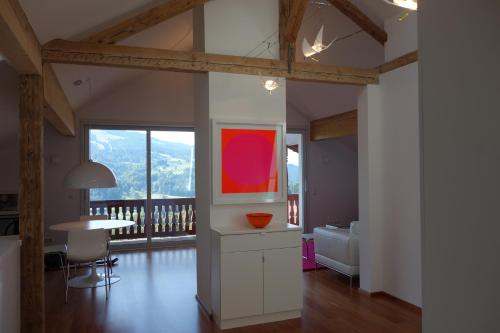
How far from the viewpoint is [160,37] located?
5.68 m

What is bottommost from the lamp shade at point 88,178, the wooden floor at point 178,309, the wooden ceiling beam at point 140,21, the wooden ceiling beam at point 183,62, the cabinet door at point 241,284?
the wooden floor at point 178,309

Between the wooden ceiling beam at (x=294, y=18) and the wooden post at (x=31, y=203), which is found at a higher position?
the wooden ceiling beam at (x=294, y=18)

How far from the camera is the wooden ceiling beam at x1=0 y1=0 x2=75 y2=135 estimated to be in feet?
7.13

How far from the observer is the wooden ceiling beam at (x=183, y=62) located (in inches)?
142

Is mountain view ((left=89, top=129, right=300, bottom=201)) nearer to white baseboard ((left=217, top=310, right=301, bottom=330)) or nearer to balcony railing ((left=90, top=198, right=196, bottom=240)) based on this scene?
balcony railing ((left=90, top=198, right=196, bottom=240))

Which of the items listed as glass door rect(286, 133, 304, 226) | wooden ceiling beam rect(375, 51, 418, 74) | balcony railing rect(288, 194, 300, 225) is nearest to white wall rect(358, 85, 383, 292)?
wooden ceiling beam rect(375, 51, 418, 74)

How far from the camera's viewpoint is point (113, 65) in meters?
3.80

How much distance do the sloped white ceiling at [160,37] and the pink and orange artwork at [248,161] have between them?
1.00m

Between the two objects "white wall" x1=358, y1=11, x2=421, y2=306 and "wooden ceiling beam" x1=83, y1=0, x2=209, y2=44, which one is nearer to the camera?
"wooden ceiling beam" x1=83, y1=0, x2=209, y2=44

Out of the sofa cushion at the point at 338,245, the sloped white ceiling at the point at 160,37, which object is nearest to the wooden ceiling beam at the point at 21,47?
the sloped white ceiling at the point at 160,37

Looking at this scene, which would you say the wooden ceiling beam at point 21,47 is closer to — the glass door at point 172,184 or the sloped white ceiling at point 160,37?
the sloped white ceiling at point 160,37

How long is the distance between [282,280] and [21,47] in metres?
2.92

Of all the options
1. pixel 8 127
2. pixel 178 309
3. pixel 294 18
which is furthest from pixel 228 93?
pixel 8 127

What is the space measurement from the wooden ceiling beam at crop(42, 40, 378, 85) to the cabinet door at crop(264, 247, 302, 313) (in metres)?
1.91
